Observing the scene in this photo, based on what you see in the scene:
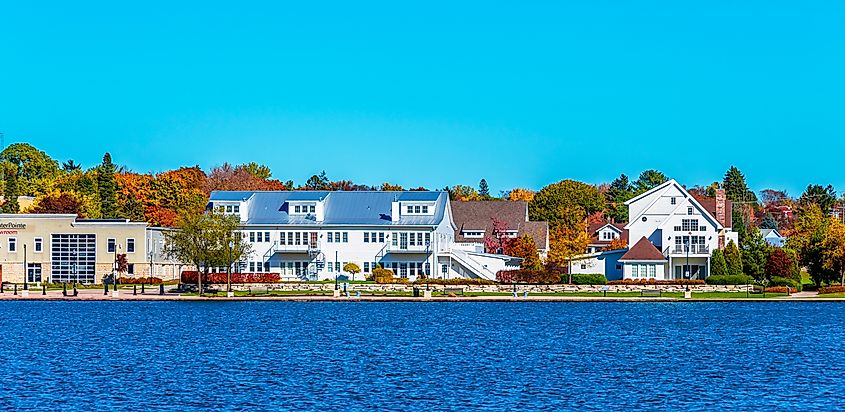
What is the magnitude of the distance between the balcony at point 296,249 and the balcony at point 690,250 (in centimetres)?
2646

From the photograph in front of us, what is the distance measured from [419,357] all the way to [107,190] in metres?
83.5

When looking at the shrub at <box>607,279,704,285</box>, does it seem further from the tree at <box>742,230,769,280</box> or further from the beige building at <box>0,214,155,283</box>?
the beige building at <box>0,214,155,283</box>

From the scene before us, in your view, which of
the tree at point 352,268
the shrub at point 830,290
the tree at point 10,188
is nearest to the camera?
the shrub at point 830,290

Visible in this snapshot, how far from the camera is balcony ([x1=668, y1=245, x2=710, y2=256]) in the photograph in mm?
94250

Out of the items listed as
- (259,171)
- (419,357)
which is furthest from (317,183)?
(419,357)

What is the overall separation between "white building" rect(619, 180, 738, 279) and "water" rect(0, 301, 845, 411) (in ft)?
50.8

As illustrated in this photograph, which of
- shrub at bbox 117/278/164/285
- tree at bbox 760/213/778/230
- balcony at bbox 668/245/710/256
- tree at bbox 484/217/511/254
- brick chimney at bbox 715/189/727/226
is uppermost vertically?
tree at bbox 760/213/778/230

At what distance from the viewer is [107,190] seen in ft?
415

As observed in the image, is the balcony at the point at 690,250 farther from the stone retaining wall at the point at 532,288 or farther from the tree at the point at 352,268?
the tree at the point at 352,268

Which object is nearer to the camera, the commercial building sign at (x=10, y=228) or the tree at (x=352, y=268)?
the tree at (x=352, y=268)

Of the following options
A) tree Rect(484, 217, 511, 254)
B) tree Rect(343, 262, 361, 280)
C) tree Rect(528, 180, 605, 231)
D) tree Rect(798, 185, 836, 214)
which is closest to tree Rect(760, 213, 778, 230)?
tree Rect(798, 185, 836, 214)

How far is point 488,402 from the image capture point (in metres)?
37.2

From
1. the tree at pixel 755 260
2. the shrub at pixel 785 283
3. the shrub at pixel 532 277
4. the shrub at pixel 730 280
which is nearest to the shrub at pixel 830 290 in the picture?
the shrub at pixel 785 283

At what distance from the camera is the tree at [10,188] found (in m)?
121
